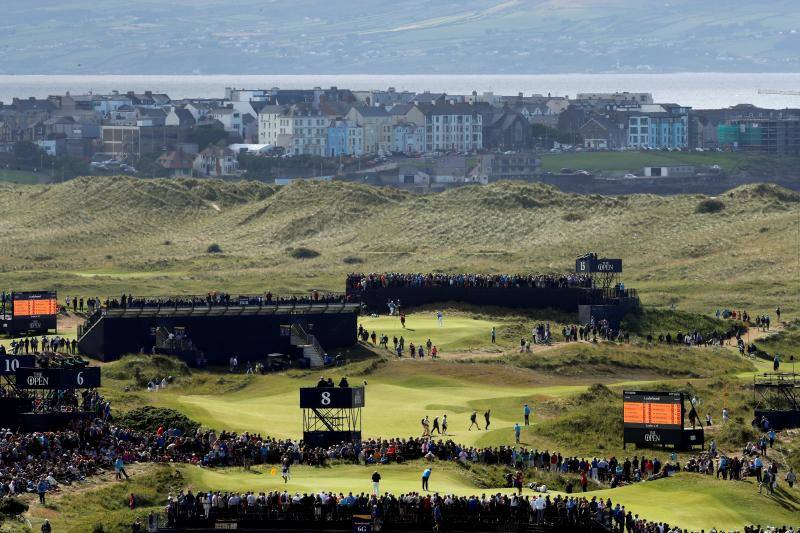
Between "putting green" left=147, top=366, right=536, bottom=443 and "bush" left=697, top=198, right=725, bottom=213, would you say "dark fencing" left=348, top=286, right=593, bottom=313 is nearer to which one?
"putting green" left=147, top=366, right=536, bottom=443

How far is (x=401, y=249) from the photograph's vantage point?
5994 inches

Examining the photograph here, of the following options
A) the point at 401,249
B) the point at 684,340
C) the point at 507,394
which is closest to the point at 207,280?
the point at 401,249

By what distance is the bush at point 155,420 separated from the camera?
229 feet

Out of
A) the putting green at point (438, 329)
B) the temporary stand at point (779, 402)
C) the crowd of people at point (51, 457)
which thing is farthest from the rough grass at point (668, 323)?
the crowd of people at point (51, 457)

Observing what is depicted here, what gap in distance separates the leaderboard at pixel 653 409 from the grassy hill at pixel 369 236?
5032 centimetres

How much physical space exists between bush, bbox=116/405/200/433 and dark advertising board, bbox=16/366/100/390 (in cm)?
284

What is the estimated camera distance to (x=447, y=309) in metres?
110

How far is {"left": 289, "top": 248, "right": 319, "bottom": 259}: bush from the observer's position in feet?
498

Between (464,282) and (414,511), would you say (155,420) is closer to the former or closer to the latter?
(414,511)

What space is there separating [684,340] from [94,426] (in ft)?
146

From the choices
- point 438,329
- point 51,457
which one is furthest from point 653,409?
point 438,329

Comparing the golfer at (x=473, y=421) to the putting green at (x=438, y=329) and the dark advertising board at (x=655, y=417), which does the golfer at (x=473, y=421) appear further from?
the putting green at (x=438, y=329)

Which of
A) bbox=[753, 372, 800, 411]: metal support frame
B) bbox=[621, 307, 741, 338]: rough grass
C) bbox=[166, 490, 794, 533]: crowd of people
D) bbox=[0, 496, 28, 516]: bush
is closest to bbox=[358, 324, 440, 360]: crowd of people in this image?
bbox=[621, 307, 741, 338]: rough grass

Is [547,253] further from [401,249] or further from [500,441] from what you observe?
[500,441]
